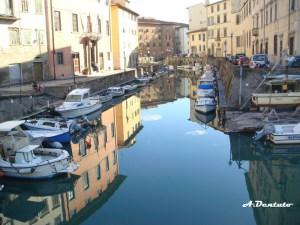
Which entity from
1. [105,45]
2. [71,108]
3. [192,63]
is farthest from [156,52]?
[71,108]

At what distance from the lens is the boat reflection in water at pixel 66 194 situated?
13484 mm

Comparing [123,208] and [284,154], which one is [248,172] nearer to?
[284,154]

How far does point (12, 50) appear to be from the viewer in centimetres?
3322

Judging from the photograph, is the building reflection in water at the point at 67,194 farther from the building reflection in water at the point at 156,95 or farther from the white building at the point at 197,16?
the white building at the point at 197,16

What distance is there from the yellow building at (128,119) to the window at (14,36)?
418 inches

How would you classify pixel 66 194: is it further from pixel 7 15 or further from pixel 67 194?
pixel 7 15

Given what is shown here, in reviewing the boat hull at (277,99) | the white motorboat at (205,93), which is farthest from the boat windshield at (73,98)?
the boat hull at (277,99)

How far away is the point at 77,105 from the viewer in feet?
94.3

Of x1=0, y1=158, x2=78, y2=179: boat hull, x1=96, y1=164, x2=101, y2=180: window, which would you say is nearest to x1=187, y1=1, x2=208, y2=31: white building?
x1=96, y1=164, x2=101, y2=180: window

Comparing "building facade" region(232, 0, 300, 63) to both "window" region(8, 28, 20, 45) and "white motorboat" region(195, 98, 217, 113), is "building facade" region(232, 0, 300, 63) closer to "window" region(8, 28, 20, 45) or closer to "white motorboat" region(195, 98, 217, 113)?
"white motorboat" region(195, 98, 217, 113)

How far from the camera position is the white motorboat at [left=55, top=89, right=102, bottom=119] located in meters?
27.8

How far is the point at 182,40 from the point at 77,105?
99.2m

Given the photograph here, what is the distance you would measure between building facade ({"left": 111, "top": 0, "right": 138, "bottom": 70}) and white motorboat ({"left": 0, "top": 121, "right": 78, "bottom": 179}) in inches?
1783

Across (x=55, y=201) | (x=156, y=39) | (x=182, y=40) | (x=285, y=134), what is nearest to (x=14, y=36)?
(x=55, y=201)
